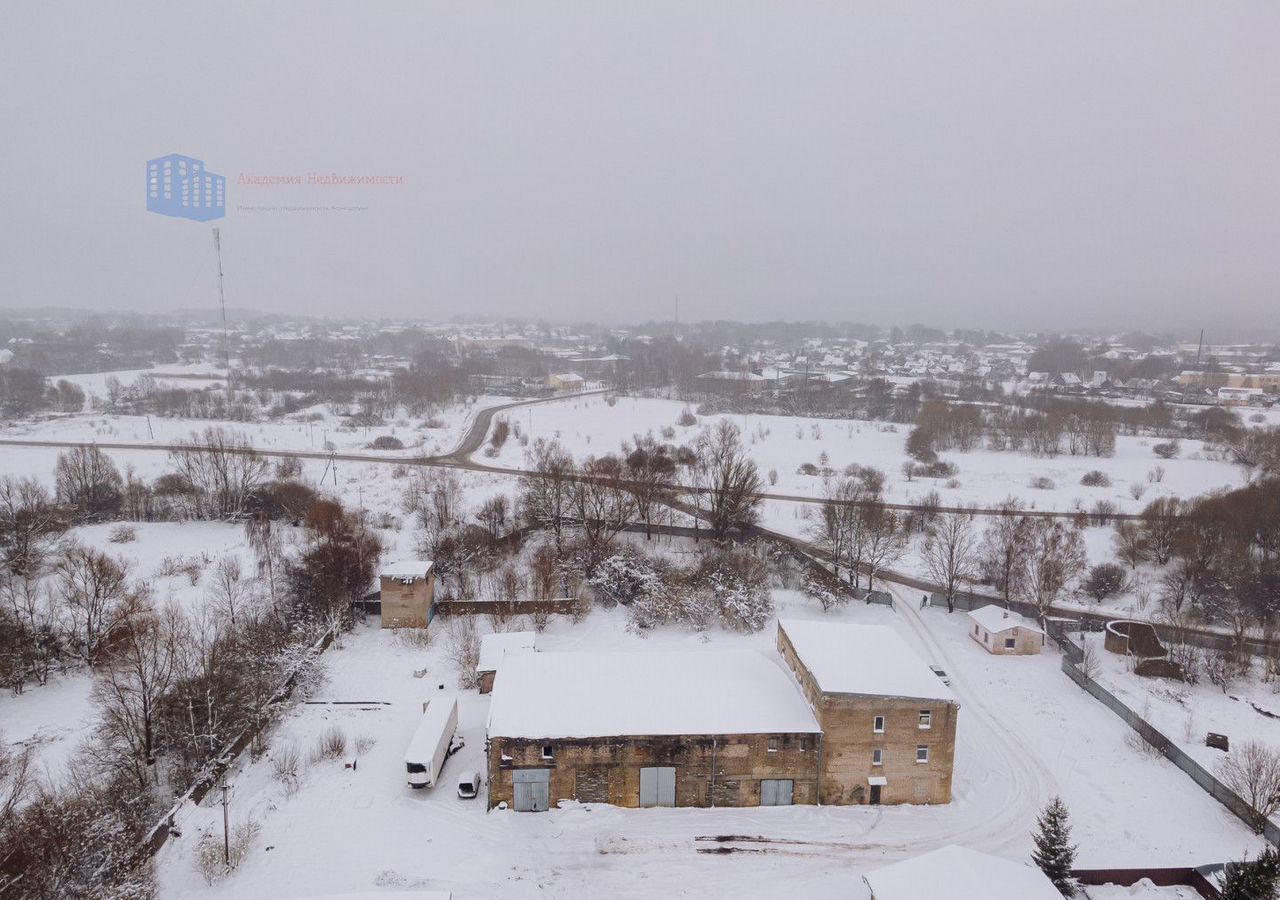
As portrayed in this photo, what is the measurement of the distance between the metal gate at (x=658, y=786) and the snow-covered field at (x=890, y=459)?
115 ft

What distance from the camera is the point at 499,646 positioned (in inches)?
1074

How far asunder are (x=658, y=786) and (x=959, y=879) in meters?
7.79

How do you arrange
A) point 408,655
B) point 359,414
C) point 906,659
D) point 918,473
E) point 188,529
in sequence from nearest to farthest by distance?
1. point 906,659
2. point 408,655
3. point 188,529
4. point 918,473
5. point 359,414

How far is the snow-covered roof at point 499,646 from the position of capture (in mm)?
26125

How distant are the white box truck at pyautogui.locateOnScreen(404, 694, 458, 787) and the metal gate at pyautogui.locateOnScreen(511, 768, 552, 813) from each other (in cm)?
237

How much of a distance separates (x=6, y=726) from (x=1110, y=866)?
32.0 meters

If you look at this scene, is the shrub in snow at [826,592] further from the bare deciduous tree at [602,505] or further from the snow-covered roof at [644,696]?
the bare deciduous tree at [602,505]

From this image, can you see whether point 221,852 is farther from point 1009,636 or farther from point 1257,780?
point 1009,636

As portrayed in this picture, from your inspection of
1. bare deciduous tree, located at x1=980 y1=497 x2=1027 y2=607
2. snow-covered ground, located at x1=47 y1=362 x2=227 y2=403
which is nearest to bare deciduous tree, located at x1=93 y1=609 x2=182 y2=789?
bare deciduous tree, located at x1=980 y1=497 x2=1027 y2=607

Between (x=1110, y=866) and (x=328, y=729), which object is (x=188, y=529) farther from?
(x=1110, y=866)

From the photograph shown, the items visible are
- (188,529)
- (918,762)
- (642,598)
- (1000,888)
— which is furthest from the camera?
(188,529)

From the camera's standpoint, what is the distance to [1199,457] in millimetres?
63781

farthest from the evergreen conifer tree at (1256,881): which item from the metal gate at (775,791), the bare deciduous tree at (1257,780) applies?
the metal gate at (775,791)

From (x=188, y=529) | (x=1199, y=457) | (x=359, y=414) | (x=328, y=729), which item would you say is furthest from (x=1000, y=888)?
(x=359, y=414)
